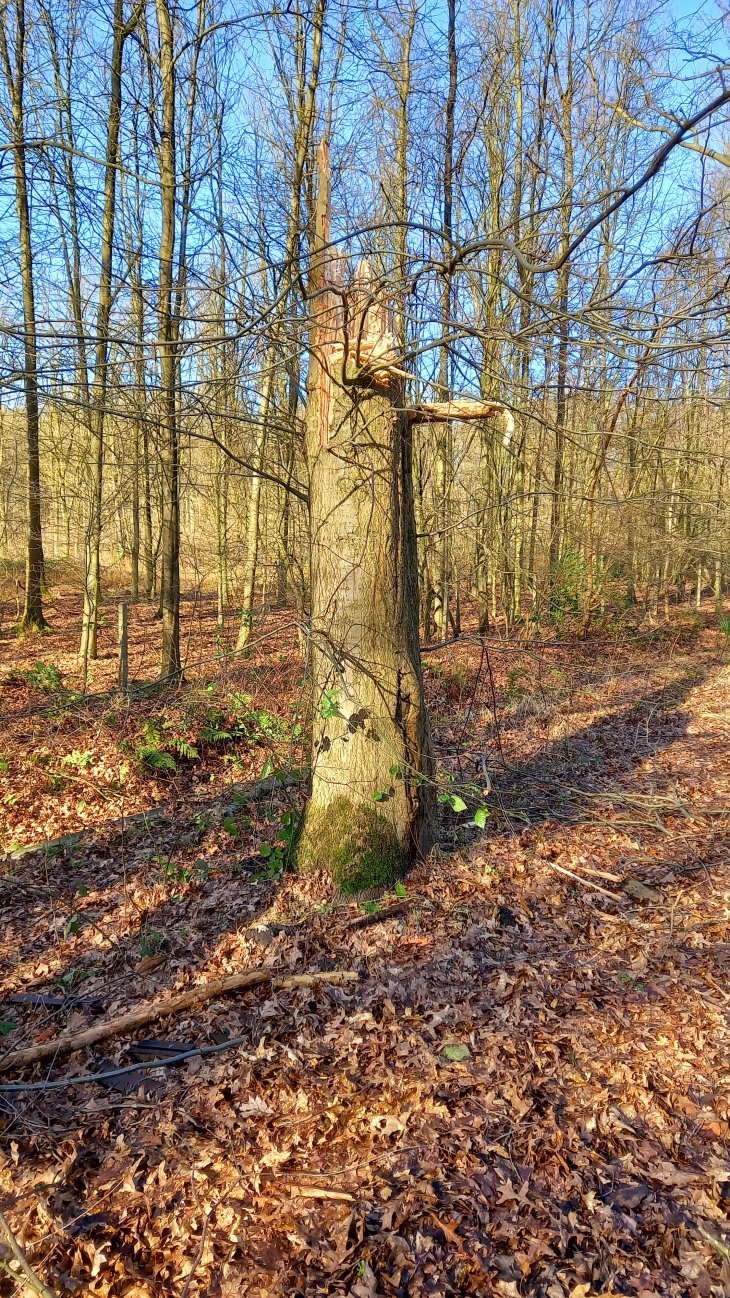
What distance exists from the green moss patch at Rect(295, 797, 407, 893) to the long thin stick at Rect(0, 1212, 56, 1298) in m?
2.44

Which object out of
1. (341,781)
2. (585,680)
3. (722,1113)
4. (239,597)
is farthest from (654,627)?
(722,1113)

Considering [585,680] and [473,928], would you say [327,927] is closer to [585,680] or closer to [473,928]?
[473,928]

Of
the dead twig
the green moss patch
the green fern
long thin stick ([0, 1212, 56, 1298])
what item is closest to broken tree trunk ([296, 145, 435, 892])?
the green moss patch

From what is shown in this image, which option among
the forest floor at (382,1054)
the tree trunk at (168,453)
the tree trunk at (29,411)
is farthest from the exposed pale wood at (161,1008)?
the tree trunk at (29,411)

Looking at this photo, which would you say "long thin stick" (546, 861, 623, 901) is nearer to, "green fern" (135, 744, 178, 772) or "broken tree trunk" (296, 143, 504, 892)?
"broken tree trunk" (296, 143, 504, 892)

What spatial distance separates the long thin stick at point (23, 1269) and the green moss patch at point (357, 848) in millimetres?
2441

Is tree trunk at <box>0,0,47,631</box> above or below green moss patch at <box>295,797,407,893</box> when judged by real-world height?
above

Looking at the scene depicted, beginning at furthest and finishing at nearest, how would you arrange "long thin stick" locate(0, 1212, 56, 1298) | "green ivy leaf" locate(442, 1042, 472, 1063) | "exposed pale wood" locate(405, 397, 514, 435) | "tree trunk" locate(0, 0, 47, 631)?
"tree trunk" locate(0, 0, 47, 631) → "exposed pale wood" locate(405, 397, 514, 435) → "green ivy leaf" locate(442, 1042, 472, 1063) → "long thin stick" locate(0, 1212, 56, 1298)

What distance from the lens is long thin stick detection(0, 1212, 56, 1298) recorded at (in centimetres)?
219

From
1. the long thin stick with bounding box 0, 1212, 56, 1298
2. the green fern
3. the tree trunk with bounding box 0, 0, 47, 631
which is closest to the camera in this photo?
the long thin stick with bounding box 0, 1212, 56, 1298

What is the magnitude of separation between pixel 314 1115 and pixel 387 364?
3.81 m

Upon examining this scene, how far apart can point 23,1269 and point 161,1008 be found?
4.62 feet

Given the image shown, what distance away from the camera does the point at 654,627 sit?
14.5 metres

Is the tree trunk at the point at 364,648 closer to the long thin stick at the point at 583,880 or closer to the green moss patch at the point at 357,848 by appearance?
the green moss patch at the point at 357,848
